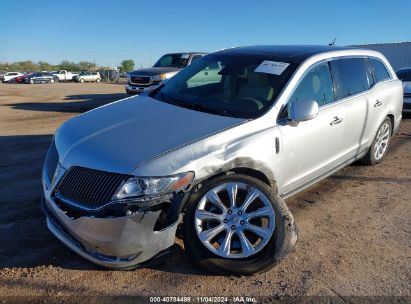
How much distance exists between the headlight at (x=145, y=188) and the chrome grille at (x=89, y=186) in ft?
0.19

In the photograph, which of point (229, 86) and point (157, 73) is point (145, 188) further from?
point (157, 73)

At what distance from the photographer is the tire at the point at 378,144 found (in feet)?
19.4

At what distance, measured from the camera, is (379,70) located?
6020mm

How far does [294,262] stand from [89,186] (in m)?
1.80

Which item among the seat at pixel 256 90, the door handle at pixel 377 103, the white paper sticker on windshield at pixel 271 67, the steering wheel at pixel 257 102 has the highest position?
the white paper sticker on windshield at pixel 271 67

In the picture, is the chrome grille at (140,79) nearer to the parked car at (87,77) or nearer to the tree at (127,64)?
the parked car at (87,77)

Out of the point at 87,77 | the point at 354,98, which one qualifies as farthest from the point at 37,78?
the point at 354,98

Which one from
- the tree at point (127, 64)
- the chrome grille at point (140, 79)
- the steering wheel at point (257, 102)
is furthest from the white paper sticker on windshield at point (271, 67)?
the tree at point (127, 64)

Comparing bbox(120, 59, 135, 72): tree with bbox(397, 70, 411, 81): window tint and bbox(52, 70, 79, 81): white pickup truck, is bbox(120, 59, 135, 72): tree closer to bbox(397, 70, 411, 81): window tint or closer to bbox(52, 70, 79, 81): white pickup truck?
bbox(52, 70, 79, 81): white pickup truck

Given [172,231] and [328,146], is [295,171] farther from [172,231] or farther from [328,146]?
[172,231]

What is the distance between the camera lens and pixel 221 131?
11.3 feet

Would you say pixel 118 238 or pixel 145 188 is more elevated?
pixel 145 188

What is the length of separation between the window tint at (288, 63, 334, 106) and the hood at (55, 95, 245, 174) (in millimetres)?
863

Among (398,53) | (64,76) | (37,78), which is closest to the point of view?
(398,53)
